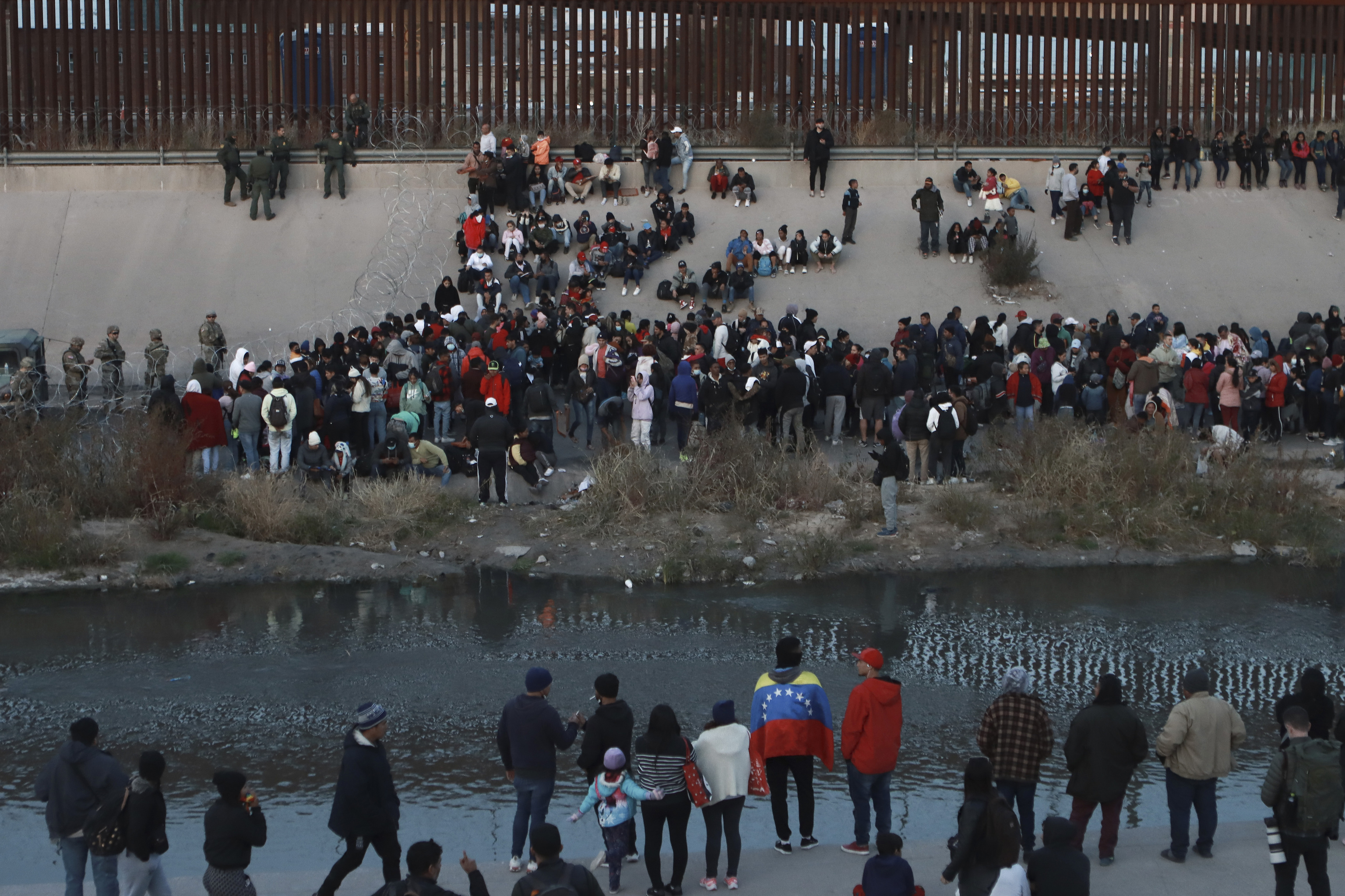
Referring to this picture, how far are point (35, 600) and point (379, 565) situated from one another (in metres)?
3.37

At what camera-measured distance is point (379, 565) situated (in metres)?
14.9

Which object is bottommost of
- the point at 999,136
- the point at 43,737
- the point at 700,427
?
the point at 43,737

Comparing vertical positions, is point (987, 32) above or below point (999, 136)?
above

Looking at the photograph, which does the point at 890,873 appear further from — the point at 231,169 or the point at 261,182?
the point at 231,169

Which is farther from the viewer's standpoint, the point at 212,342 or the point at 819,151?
the point at 819,151

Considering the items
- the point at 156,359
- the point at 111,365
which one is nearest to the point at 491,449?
the point at 156,359

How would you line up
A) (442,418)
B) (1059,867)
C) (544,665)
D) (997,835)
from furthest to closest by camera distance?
1. (442,418)
2. (544,665)
3. (997,835)
4. (1059,867)

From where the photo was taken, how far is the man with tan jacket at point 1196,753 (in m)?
7.52

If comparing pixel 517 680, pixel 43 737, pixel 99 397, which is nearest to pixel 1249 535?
pixel 517 680

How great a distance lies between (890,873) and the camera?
6.32m

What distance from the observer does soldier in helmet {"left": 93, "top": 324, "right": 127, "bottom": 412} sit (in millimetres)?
19969

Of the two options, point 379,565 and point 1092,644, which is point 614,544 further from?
point 1092,644

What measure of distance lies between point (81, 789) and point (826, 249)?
20355 mm

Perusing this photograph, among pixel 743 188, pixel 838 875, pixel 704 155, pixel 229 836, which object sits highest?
pixel 704 155
